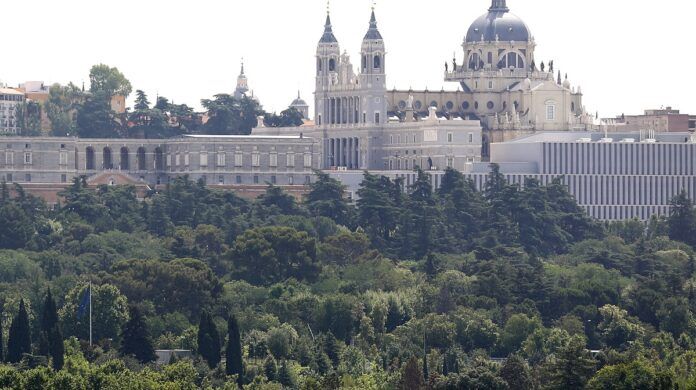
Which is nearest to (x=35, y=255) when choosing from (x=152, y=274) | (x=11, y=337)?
(x=152, y=274)

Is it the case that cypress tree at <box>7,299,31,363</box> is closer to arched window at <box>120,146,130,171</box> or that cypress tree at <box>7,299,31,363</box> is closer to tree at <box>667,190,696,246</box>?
tree at <box>667,190,696,246</box>

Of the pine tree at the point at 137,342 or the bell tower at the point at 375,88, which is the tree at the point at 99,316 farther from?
the bell tower at the point at 375,88

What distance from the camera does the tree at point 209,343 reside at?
126m

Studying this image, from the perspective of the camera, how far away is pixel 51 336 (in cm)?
12338

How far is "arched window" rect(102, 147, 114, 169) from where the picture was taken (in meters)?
198

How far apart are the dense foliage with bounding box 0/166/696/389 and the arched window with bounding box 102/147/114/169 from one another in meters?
9.45

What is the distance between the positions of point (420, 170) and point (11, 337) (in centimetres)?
6328

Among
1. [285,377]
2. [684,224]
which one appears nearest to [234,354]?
[285,377]

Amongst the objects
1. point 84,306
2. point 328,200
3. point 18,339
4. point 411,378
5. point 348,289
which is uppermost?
point 328,200

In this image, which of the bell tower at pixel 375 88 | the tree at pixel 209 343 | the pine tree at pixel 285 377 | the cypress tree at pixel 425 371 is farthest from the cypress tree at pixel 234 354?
the bell tower at pixel 375 88

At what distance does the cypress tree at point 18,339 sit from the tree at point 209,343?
7130 millimetres

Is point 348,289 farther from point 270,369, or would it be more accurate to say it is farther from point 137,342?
point 270,369

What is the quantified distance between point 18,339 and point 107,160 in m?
73.0

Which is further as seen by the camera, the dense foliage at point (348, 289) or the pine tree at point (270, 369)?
the pine tree at point (270, 369)
